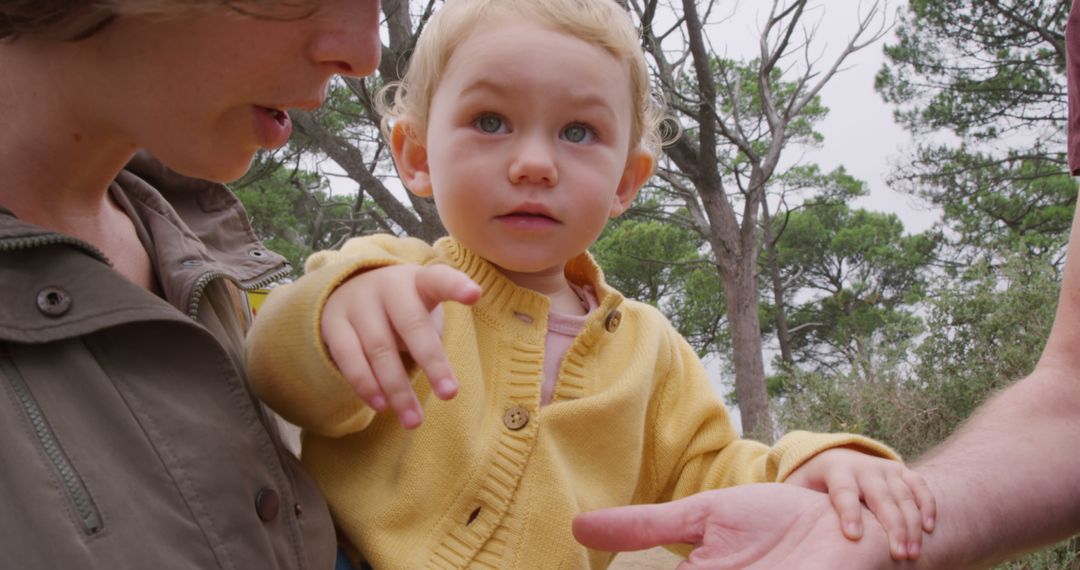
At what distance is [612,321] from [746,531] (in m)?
0.49

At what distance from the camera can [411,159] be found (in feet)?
5.79

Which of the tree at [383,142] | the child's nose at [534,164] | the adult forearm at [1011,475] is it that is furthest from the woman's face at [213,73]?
the tree at [383,142]

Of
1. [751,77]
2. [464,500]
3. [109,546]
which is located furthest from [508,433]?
[751,77]

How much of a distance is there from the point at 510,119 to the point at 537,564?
2.49 ft

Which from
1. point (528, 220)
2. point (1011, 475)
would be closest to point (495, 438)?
point (528, 220)

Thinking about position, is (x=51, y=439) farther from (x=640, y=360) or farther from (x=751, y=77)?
(x=751, y=77)

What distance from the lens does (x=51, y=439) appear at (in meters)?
0.92

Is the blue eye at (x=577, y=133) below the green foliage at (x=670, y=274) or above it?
above

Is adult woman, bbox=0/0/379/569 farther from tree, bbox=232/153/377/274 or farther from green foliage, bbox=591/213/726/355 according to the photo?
green foliage, bbox=591/213/726/355

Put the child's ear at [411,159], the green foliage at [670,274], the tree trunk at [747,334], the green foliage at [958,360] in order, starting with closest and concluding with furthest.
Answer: the child's ear at [411,159] → the green foliage at [958,360] → the tree trunk at [747,334] → the green foliage at [670,274]

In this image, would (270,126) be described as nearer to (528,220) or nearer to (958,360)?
(528,220)

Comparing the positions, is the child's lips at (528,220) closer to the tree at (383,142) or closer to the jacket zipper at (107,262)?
the jacket zipper at (107,262)

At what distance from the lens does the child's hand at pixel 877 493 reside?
1.25 m

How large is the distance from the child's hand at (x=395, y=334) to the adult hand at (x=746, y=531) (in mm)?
415
